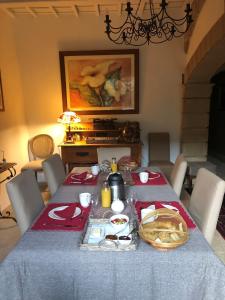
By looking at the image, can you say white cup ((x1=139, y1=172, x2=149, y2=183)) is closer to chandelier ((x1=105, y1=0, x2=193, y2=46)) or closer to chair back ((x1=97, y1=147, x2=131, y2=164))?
chair back ((x1=97, y1=147, x2=131, y2=164))

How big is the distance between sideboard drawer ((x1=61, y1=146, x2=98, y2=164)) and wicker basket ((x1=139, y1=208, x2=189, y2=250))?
2.49 metres

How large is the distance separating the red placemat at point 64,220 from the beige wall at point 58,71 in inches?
97.3

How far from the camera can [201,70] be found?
3389 millimetres

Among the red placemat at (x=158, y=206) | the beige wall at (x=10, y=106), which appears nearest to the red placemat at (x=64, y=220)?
the red placemat at (x=158, y=206)

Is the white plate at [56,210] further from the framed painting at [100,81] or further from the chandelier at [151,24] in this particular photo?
the framed painting at [100,81]

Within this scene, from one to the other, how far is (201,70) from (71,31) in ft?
6.82

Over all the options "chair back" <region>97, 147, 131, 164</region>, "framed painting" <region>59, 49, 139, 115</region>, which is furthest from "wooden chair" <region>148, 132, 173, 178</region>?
"chair back" <region>97, 147, 131, 164</region>

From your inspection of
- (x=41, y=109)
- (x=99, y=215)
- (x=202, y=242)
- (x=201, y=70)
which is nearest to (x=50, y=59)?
(x=41, y=109)

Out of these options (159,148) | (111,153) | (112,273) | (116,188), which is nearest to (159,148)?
(159,148)

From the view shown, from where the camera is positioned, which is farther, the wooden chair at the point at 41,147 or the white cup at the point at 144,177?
the wooden chair at the point at 41,147

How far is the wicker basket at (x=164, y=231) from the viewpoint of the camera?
103 cm

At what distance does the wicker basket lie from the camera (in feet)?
3.38

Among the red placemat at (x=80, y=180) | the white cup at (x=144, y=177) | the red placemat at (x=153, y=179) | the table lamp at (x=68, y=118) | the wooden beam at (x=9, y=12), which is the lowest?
the red placemat at (x=80, y=180)

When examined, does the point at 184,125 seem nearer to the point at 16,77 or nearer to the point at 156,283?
the point at 16,77
